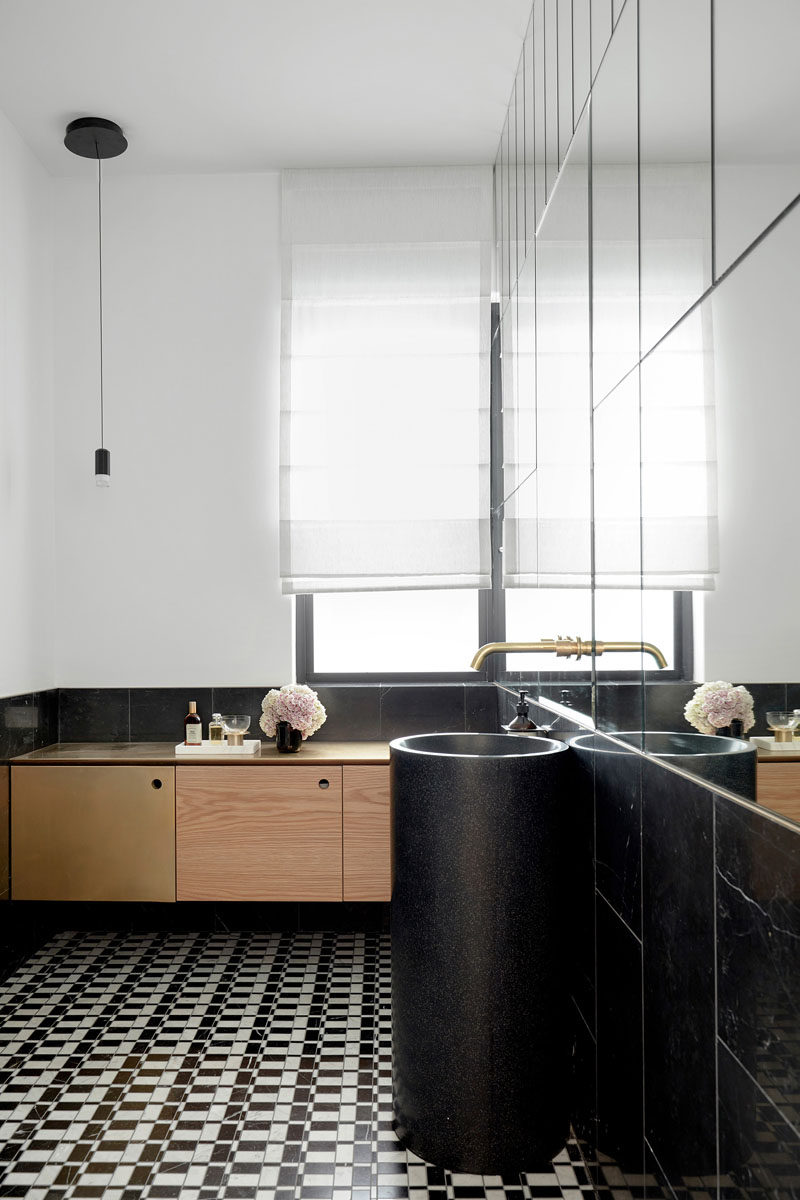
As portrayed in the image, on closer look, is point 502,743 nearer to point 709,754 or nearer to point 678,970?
point 678,970

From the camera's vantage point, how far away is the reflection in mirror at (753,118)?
843 millimetres

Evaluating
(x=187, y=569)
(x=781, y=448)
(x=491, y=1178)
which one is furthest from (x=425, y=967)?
(x=187, y=569)

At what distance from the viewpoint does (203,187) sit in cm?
330

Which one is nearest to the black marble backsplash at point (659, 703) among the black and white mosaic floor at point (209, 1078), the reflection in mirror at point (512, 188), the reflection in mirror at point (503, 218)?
the black and white mosaic floor at point (209, 1078)

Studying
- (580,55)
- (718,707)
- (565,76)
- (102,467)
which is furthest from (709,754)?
(102,467)

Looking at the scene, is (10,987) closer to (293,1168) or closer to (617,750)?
(293,1168)

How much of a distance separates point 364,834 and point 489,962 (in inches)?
47.3

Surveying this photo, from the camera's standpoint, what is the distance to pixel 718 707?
1.03 metres

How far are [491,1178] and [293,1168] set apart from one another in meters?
0.40

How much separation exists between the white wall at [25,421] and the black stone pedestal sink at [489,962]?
1.80 metres

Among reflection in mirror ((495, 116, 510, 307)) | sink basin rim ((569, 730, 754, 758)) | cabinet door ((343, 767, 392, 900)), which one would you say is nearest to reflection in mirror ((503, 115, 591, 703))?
sink basin rim ((569, 730, 754, 758))

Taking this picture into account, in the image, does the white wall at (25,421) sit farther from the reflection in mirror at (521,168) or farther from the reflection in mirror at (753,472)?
the reflection in mirror at (753,472)

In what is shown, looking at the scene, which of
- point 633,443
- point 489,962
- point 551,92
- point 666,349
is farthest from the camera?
point 551,92

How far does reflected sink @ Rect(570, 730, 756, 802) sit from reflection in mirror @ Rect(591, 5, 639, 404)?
2.05 ft
